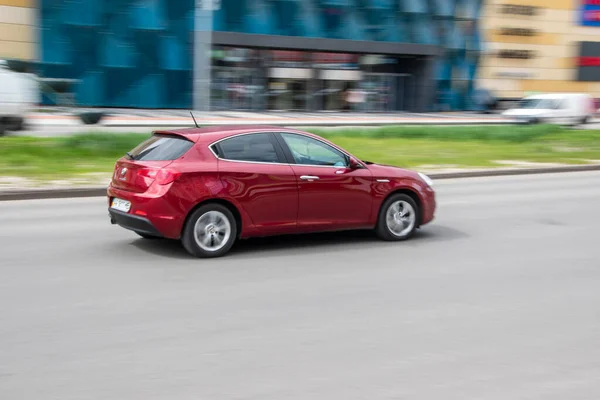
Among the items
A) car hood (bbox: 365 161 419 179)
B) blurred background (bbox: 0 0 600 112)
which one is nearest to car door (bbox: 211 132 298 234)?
car hood (bbox: 365 161 419 179)

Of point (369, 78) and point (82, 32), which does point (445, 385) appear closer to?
point (82, 32)

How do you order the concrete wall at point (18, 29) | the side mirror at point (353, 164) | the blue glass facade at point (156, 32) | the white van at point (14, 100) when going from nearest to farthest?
the side mirror at point (353, 164) → the white van at point (14, 100) → the concrete wall at point (18, 29) → the blue glass facade at point (156, 32)

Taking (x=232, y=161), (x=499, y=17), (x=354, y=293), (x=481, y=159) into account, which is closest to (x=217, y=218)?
(x=232, y=161)

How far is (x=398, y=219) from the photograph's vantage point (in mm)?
9555

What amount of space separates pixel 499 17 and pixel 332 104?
14528mm

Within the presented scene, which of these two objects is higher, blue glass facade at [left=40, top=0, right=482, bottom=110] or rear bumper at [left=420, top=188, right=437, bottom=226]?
blue glass facade at [left=40, top=0, right=482, bottom=110]

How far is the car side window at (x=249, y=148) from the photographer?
8.48m

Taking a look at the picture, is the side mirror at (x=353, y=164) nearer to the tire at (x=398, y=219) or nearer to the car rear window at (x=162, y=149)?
the tire at (x=398, y=219)

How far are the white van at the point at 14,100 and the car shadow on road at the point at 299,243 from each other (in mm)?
14022

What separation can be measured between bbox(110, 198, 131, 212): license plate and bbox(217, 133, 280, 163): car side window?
3.58 feet

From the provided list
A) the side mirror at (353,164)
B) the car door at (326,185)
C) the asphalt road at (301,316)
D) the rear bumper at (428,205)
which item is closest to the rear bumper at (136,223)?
the asphalt road at (301,316)

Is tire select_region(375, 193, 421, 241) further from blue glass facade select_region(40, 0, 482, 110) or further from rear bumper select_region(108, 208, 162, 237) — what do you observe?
blue glass facade select_region(40, 0, 482, 110)

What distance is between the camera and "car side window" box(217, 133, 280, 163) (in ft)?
27.8

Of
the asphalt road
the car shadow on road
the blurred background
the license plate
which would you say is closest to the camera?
the asphalt road
